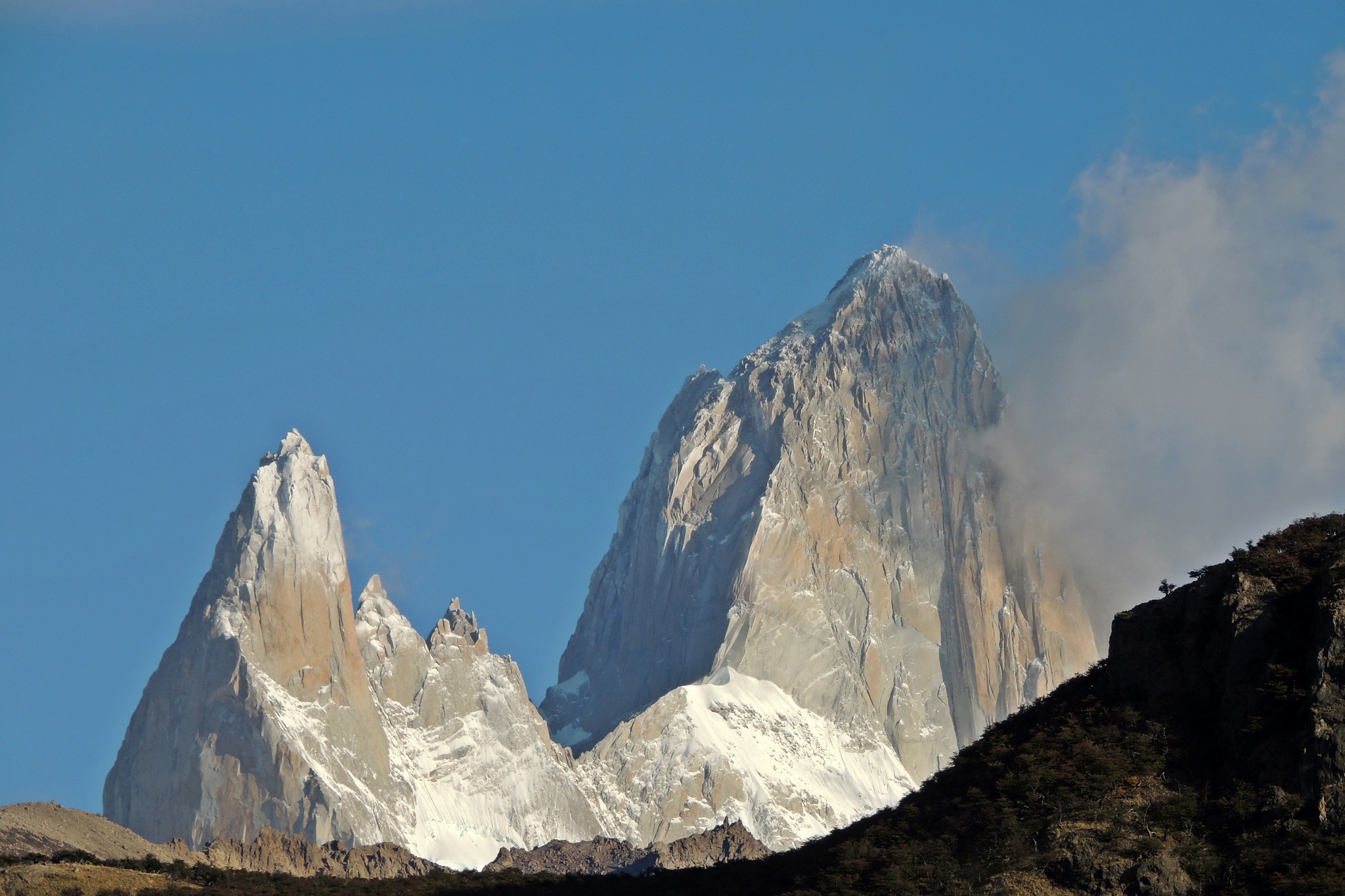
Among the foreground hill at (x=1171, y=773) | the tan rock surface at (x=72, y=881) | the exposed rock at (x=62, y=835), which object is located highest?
the exposed rock at (x=62, y=835)

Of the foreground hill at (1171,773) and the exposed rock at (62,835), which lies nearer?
the foreground hill at (1171,773)

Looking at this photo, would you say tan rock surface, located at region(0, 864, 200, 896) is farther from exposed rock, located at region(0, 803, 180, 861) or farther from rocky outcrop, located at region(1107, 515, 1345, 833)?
exposed rock, located at region(0, 803, 180, 861)

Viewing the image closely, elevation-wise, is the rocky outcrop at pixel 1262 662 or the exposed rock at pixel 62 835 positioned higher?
the exposed rock at pixel 62 835


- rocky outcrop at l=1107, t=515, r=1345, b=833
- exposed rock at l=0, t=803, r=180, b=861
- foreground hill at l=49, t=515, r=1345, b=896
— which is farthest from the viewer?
exposed rock at l=0, t=803, r=180, b=861

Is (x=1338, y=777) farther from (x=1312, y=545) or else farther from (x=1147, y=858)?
(x=1312, y=545)

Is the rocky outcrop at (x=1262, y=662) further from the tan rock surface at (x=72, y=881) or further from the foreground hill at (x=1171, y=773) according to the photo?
the tan rock surface at (x=72, y=881)

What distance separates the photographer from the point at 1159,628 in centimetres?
7706

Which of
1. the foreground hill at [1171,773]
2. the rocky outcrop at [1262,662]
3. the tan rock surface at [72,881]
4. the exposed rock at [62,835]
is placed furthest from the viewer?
the exposed rock at [62,835]

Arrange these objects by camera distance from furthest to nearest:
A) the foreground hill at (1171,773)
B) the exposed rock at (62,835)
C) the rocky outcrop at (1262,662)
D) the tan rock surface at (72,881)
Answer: the exposed rock at (62,835) < the tan rock surface at (72,881) < the rocky outcrop at (1262,662) < the foreground hill at (1171,773)

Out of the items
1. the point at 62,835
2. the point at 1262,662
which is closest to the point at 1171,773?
the point at 1262,662

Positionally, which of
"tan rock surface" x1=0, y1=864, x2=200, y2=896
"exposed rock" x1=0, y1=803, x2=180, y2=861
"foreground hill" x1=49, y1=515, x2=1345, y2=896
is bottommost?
"foreground hill" x1=49, y1=515, x2=1345, y2=896

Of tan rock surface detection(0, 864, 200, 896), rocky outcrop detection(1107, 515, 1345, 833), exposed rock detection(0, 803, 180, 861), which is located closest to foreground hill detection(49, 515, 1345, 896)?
rocky outcrop detection(1107, 515, 1345, 833)

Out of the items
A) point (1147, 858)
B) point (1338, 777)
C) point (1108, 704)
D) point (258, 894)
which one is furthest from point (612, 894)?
point (1338, 777)

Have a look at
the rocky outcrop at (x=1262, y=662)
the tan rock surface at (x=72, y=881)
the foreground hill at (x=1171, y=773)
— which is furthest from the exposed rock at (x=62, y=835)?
the rocky outcrop at (x=1262, y=662)
